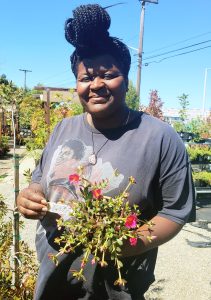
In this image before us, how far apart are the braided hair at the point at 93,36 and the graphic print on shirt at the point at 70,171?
0.38m

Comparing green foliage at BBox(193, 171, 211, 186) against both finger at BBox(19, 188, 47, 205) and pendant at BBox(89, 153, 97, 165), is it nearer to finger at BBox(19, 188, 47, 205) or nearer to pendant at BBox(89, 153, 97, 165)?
pendant at BBox(89, 153, 97, 165)

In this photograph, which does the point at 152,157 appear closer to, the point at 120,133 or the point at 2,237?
the point at 120,133

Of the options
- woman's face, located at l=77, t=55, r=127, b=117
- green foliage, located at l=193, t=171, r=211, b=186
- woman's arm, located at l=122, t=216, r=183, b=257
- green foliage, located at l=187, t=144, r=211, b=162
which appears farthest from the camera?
green foliage, located at l=187, t=144, r=211, b=162

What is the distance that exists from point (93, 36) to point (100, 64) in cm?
12

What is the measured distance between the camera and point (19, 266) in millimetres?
2484

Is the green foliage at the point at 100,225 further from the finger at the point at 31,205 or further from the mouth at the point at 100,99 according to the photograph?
the mouth at the point at 100,99

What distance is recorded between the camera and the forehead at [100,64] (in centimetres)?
153

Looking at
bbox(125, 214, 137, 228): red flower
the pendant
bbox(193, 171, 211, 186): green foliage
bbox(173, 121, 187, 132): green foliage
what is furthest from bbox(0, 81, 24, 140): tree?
bbox(173, 121, 187, 132): green foliage

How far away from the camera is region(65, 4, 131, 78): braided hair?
4.86ft

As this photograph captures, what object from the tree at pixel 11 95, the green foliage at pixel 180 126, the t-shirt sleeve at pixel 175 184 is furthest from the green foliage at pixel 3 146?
the t-shirt sleeve at pixel 175 184

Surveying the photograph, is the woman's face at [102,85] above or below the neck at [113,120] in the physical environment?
above

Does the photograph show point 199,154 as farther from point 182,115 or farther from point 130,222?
point 130,222

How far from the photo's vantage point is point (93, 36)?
4.93ft

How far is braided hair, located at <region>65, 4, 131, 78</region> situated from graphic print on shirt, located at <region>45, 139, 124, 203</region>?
0.38 metres
